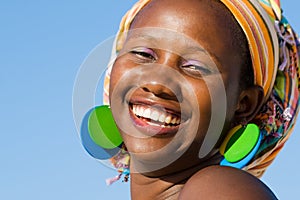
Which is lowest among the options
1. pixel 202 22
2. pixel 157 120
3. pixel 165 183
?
pixel 165 183

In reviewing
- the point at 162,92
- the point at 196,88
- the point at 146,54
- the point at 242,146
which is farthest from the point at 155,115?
the point at 242,146

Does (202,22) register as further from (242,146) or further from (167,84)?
(242,146)

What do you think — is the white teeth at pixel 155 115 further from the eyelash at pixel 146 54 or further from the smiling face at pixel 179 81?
the eyelash at pixel 146 54

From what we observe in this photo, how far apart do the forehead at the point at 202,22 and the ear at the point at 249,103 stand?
26 cm

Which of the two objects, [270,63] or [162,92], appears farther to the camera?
[270,63]

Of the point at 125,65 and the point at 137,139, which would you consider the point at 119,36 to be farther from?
the point at 137,139

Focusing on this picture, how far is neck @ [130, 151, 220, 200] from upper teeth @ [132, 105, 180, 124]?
0.34 metres

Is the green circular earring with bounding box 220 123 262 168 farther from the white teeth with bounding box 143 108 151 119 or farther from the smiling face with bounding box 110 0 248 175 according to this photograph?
the white teeth with bounding box 143 108 151 119

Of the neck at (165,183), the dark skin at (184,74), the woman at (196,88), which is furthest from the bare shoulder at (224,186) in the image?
the neck at (165,183)

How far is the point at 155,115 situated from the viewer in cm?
407

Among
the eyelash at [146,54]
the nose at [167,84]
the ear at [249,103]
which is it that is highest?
the eyelash at [146,54]

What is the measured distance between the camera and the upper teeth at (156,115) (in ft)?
13.2

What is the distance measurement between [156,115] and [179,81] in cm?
21

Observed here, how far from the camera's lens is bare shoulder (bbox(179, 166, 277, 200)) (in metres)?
3.50
